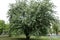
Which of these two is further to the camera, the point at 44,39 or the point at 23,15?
the point at 44,39

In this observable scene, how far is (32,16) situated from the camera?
93.0 feet

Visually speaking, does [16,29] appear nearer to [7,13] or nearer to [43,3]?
[7,13]

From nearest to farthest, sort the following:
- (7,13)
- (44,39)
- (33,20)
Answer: (33,20) → (7,13) → (44,39)

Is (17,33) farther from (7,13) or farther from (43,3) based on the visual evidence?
(43,3)

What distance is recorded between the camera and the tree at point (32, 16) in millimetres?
28203

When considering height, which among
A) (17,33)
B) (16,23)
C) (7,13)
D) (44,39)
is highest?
(7,13)

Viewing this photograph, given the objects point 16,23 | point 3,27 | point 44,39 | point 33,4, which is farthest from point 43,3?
point 3,27

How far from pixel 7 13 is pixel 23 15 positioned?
350 centimetres

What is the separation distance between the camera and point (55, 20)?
29484 millimetres

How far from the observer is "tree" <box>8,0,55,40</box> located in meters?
28.2

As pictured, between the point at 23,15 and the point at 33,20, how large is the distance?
240 centimetres

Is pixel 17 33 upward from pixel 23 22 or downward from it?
downward

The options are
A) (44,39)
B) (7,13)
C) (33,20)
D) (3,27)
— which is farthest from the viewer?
(3,27)

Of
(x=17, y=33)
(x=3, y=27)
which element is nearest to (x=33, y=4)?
(x=17, y=33)
